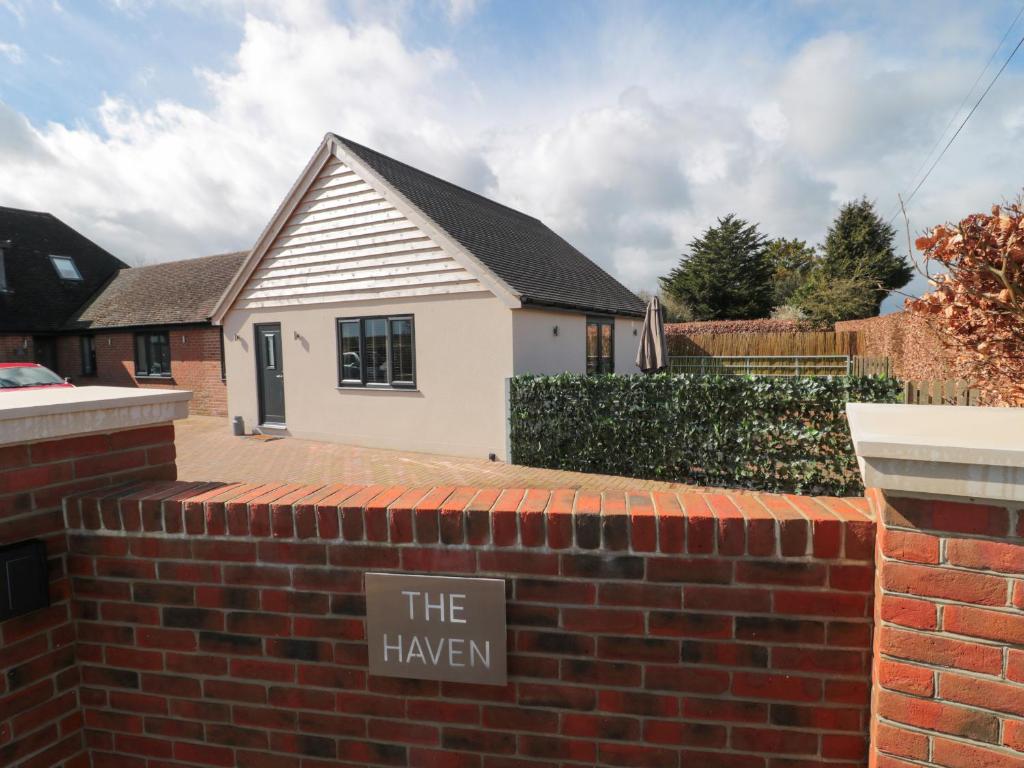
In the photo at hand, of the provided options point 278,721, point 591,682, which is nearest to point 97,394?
point 278,721

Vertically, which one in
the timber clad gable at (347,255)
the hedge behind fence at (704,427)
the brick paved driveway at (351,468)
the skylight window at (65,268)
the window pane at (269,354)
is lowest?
the brick paved driveway at (351,468)

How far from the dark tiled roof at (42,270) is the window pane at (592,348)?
19.7 metres

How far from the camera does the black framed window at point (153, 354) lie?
57.2ft

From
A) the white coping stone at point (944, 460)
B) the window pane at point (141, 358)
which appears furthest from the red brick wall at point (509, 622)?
the window pane at point (141, 358)

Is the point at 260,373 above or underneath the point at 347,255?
underneath

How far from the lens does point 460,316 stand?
32.5 ft

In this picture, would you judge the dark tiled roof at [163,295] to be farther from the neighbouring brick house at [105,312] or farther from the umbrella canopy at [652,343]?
the umbrella canopy at [652,343]

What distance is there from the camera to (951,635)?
140 cm

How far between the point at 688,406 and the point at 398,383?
563 centimetres

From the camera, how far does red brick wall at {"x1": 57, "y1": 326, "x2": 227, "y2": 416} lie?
53.3 feet

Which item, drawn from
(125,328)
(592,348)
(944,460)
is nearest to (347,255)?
(592,348)

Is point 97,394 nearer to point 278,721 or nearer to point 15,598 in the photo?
point 15,598

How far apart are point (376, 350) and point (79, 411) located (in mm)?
9102

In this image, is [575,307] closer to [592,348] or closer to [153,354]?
[592,348]
